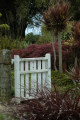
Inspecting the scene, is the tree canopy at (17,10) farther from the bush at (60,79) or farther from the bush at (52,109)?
the bush at (52,109)

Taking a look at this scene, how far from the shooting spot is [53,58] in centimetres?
1088

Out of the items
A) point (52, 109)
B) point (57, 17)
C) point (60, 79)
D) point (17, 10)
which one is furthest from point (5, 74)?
point (17, 10)

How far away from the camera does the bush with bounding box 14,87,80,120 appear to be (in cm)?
394

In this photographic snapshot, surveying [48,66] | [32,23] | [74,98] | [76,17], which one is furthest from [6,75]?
[32,23]

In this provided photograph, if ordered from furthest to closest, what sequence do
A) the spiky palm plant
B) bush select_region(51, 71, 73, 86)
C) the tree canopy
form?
the tree canopy → the spiky palm plant → bush select_region(51, 71, 73, 86)

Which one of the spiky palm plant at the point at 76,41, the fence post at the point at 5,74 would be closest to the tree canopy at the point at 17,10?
the spiky palm plant at the point at 76,41

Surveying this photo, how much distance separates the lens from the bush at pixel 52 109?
394cm

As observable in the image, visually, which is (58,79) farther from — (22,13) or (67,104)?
(22,13)

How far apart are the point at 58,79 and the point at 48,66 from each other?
2.56 metres

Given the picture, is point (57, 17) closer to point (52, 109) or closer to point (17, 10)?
point (52, 109)

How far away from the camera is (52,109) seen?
398 cm

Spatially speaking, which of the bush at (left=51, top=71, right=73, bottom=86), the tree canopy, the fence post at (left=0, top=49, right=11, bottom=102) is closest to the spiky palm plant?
the bush at (left=51, top=71, right=73, bottom=86)

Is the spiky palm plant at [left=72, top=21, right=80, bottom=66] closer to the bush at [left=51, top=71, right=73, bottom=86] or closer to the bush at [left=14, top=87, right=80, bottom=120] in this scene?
the bush at [left=51, top=71, right=73, bottom=86]

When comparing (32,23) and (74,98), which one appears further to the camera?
(32,23)
